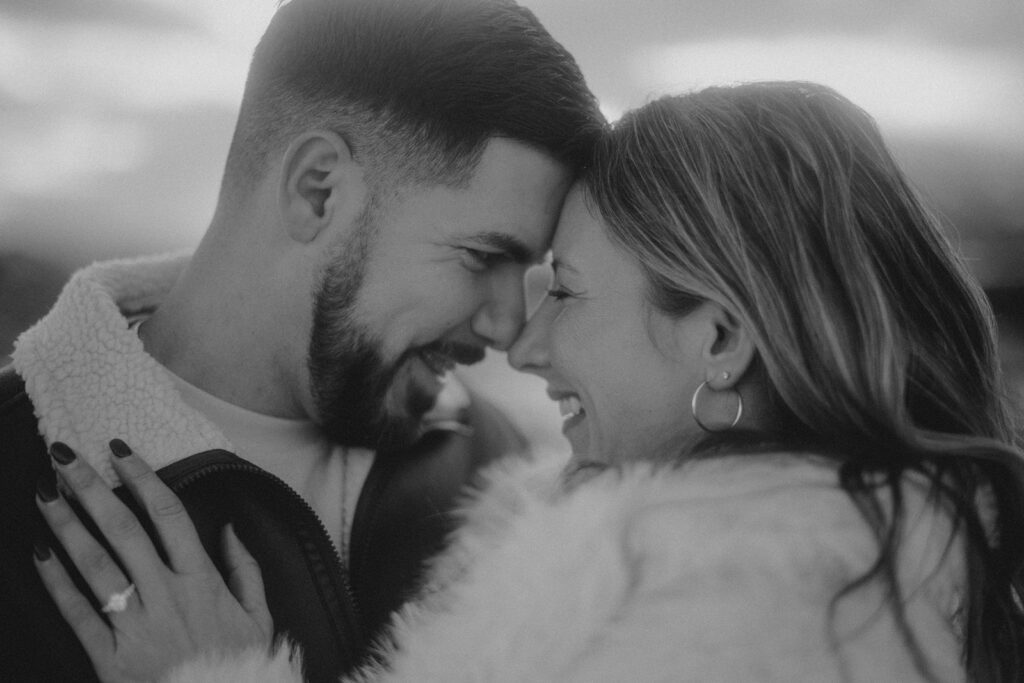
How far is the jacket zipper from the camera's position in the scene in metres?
1.04

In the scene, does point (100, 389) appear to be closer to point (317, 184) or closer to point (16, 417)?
point (16, 417)

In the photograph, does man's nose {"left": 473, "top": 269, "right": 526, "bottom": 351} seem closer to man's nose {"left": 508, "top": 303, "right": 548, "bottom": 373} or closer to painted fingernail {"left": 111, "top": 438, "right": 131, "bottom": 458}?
man's nose {"left": 508, "top": 303, "right": 548, "bottom": 373}

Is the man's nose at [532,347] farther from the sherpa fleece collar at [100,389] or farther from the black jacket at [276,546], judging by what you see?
the sherpa fleece collar at [100,389]

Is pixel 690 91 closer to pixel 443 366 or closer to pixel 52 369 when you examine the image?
pixel 443 366

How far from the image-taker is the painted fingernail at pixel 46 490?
3.23 ft

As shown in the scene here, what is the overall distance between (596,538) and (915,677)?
1.05 feet

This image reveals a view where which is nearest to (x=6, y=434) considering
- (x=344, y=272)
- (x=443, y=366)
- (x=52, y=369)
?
(x=52, y=369)

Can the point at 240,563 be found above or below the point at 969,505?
below

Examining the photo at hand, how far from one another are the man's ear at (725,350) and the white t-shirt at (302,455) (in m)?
0.58

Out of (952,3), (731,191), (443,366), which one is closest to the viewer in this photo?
(731,191)

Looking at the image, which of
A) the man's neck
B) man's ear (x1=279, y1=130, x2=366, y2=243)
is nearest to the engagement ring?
the man's neck

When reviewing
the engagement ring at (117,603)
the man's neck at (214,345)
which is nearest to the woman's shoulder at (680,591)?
the engagement ring at (117,603)

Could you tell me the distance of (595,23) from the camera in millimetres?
1819

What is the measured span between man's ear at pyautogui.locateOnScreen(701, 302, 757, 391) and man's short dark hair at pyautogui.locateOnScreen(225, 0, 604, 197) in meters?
0.37
